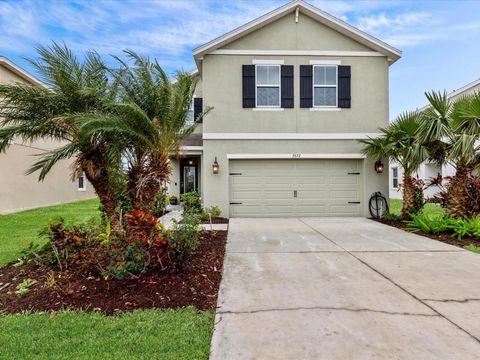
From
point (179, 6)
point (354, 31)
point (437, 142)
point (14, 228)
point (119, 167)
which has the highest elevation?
point (179, 6)

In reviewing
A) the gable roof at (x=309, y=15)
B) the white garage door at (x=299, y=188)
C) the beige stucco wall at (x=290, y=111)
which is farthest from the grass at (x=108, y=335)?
the gable roof at (x=309, y=15)

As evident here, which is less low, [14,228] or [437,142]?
[437,142]

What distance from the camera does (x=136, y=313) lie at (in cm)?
387

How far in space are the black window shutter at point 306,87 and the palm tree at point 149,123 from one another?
20.2 feet

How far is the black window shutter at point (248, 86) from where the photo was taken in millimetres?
11938

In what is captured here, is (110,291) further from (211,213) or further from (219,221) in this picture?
(211,213)

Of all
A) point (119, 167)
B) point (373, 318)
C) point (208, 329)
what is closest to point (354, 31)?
point (119, 167)

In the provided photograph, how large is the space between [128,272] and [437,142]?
9569 mm

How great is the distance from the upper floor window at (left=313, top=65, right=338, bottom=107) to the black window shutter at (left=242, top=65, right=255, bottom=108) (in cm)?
234

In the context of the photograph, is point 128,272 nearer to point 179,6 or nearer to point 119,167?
point 119,167

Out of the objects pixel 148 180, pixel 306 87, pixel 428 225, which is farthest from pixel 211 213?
pixel 428 225

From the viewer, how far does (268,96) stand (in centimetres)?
1209

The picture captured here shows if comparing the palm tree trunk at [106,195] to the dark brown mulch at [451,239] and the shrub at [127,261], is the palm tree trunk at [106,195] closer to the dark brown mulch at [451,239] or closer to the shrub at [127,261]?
the shrub at [127,261]

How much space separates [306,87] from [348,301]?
30.7 feet
